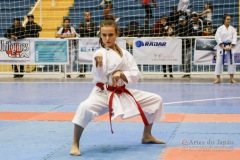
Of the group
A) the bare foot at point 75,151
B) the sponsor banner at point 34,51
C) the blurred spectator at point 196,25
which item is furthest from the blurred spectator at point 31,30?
the bare foot at point 75,151

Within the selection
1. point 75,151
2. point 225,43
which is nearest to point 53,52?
point 225,43

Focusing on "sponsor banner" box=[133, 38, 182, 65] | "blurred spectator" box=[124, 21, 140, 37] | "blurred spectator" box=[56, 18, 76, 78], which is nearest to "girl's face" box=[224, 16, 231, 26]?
"sponsor banner" box=[133, 38, 182, 65]

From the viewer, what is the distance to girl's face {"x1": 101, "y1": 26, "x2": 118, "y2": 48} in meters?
5.78

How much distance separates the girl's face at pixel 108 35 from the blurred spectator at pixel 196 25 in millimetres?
10455

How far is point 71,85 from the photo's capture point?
1400 cm

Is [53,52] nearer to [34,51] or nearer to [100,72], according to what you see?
[34,51]

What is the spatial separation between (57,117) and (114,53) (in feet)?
9.25

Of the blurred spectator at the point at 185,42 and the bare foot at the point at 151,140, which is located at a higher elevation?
the blurred spectator at the point at 185,42

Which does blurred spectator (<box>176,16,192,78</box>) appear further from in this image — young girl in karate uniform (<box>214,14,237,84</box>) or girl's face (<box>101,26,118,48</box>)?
girl's face (<box>101,26,118,48</box>)

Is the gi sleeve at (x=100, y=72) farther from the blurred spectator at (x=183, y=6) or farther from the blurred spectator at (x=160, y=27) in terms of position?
the blurred spectator at (x=183, y=6)

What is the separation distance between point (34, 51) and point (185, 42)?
465 cm

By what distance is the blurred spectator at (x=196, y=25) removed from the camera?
631 inches

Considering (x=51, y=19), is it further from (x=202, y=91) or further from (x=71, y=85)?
(x=202, y=91)

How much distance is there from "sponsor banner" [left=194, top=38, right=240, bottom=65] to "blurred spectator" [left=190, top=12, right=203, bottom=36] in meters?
0.82
